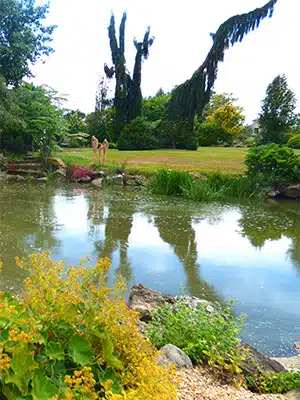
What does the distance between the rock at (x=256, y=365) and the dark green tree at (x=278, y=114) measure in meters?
23.7

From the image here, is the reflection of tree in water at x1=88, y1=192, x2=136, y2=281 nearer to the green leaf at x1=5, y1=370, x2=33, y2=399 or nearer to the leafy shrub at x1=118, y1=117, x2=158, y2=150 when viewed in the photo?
the green leaf at x1=5, y1=370, x2=33, y2=399

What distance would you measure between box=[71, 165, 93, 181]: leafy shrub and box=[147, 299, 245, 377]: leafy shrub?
10.5 metres

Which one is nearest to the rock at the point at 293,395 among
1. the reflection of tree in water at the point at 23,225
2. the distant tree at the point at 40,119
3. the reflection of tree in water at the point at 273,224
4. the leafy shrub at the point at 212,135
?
the reflection of tree in water at the point at 23,225

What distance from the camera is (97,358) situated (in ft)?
4.74

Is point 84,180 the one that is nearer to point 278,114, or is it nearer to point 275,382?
point 275,382

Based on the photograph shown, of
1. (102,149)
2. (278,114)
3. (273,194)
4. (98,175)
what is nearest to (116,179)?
(98,175)

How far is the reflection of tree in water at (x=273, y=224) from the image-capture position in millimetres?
5887

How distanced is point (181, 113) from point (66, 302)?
14.5 meters

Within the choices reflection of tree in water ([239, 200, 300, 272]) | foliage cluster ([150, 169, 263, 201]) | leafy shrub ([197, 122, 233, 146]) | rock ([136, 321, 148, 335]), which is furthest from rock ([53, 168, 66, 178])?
leafy shrub ([197, 122, 233, 146])

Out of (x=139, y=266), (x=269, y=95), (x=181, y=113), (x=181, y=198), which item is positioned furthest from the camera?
(x=269, y=95)


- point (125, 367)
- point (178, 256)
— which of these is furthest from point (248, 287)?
point (125, 367)

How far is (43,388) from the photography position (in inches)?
47.6

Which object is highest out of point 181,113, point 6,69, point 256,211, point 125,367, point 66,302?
point 6,69

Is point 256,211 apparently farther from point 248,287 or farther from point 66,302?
point 66,302
